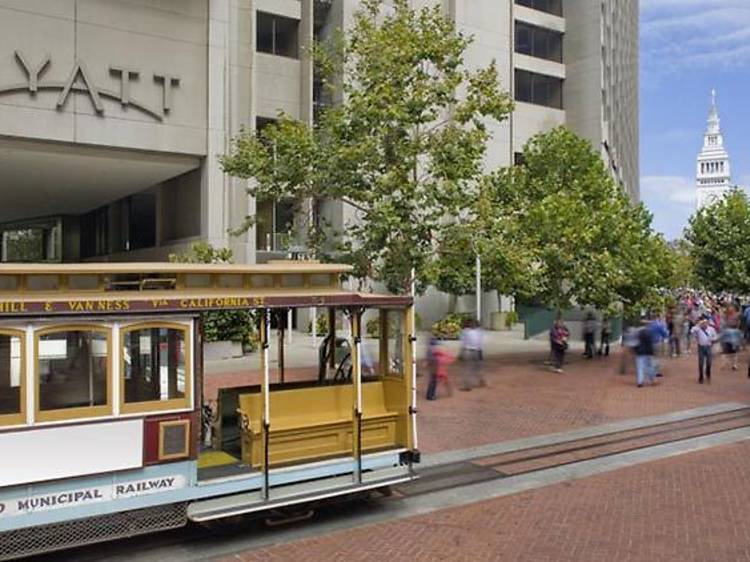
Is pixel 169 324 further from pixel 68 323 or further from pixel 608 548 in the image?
pixel 608 548

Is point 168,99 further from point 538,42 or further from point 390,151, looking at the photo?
point 538,42

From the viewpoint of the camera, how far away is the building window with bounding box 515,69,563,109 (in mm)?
43562

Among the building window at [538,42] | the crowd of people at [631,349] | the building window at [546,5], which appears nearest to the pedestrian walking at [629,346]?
the crowd of people at [631,349]

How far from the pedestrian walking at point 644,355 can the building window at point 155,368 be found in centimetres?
1365

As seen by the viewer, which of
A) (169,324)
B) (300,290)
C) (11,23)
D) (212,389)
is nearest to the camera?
(169,324)

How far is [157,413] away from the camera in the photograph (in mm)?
7066

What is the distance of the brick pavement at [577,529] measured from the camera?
23.2 feet

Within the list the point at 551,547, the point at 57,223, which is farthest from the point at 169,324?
the point at 57,223

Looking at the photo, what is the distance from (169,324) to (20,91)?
65.5ft

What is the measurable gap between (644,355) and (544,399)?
3.44 m

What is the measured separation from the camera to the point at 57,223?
48.2 meters

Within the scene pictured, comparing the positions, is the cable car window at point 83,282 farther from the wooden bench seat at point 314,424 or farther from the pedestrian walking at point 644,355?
the pedestrian walking at point 644,355

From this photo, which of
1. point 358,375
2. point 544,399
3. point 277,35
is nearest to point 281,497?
point 358,375

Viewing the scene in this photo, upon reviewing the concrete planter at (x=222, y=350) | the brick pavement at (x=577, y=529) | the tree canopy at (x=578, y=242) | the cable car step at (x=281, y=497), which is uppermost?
the tree canopy at (x=578, y=242)
